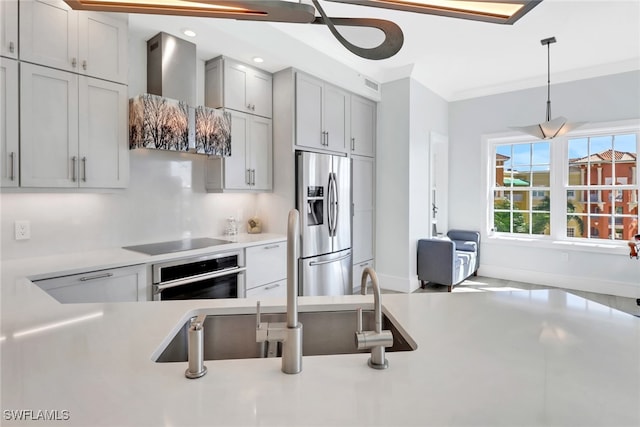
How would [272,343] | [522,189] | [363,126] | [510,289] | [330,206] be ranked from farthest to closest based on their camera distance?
[522,189]
[510,289]
[363,126]
[330,206]
[272,343]

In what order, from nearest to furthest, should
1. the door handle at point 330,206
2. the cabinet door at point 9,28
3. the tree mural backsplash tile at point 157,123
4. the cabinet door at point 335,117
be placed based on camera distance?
the cabinet door at point 9,28
the tree mural backsplash tile at point 157,123
the door handle at point 330,206
the cabinet door at point 335,117

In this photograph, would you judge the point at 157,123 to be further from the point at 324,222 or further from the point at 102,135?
the point at 324,222

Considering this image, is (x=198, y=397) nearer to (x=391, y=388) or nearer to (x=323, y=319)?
(x=391, y=388)

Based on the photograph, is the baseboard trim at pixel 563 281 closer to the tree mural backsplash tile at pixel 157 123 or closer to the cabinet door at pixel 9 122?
the tree mural backsplash tile at pixel 157 123

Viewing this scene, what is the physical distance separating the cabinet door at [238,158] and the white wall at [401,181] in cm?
214

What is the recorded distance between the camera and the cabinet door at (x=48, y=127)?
80.1 inches

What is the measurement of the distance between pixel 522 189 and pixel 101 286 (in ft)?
18.5

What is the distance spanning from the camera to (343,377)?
826 mm

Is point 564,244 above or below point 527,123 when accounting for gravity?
below

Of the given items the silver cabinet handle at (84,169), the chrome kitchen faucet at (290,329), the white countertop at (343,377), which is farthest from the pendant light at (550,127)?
the silver cabinet handle at (84,169)

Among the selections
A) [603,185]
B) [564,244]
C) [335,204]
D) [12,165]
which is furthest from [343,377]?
[603,185]

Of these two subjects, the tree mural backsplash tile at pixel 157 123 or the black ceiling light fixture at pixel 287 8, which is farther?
the tree mural backsplash tile at pixel 157 123

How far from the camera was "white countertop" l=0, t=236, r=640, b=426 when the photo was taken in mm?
684

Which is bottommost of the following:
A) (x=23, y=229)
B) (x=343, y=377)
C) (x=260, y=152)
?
(x=343, y=377)
